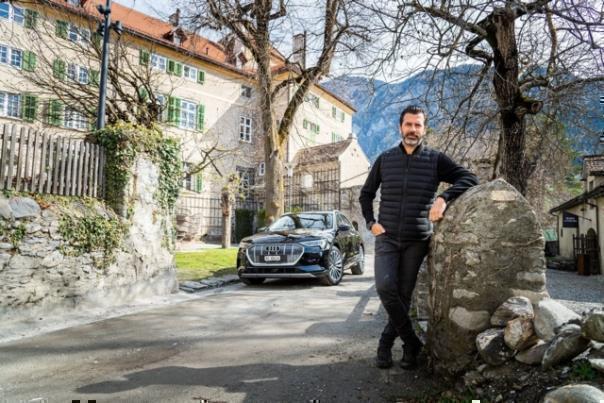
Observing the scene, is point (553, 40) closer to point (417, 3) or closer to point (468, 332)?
point (417, 3)

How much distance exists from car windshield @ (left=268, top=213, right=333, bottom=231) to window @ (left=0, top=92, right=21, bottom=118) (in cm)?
1791

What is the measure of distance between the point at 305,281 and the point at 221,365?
5.99 meters

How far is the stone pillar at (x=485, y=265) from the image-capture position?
291 cm

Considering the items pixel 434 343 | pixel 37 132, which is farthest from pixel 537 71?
pixel 37 132

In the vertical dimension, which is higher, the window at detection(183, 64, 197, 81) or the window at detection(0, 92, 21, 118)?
the window at detection(183, 64, 197, 81)

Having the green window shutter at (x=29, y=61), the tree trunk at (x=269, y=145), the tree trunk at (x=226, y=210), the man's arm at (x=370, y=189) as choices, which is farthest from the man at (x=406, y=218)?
the tree trunk at (x=226, y=210)

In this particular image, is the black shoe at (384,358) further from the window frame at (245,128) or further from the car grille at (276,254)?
the window frame at (245,128)

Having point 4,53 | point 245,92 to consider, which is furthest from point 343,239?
point 245,92

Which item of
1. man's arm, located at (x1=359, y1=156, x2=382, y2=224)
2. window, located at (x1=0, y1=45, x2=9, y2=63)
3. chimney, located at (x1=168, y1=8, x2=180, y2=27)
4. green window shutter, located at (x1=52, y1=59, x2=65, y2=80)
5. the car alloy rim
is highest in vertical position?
window, located at (x1=0, y1=45, x2=9, y2=63)

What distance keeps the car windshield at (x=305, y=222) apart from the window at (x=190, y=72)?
68.5 feet

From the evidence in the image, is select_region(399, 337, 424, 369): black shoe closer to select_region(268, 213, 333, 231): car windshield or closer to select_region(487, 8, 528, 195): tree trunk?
select_region(487, 8, 528, 195): tree trunk

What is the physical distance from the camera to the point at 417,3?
5477 millimetres

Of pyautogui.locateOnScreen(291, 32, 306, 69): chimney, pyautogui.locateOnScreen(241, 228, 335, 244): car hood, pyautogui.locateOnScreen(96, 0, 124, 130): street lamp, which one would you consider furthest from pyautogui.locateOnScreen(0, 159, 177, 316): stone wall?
pyautogui.locateOnScreen(291, 32, 306, 69): chimney

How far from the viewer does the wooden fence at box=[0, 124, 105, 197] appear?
538 centimetres
